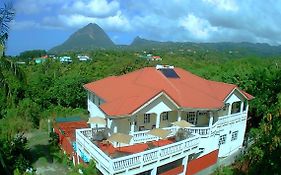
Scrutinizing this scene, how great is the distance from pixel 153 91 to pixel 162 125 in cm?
311

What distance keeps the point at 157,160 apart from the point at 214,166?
6.04 metres

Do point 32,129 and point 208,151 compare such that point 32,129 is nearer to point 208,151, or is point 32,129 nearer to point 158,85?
point 158,85

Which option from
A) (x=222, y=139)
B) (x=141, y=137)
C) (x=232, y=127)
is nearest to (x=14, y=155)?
(x=141, y=137)

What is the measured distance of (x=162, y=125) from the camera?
1045 inches

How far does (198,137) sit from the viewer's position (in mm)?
24625

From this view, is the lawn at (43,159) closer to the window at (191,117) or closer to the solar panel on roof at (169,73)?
the window at (191,117)

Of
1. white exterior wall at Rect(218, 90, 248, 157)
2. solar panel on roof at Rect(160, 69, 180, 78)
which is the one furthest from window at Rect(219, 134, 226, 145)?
solar panel on roof at Rect(160, 69, 180, 78)

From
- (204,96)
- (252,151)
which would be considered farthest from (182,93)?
(252,151)

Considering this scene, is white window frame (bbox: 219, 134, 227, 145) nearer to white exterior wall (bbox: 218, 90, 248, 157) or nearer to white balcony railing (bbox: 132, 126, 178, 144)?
→ white exterior wall (bbox: 218, 90, 248, 157)

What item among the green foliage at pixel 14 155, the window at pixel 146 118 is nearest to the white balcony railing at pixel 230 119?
the window at pixel 146 118

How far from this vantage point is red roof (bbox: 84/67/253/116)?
24.4 meters

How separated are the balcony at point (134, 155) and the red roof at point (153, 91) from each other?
2.63 meters

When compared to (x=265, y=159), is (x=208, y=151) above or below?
below

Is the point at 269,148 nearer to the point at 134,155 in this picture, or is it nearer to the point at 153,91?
the point at 134,155
